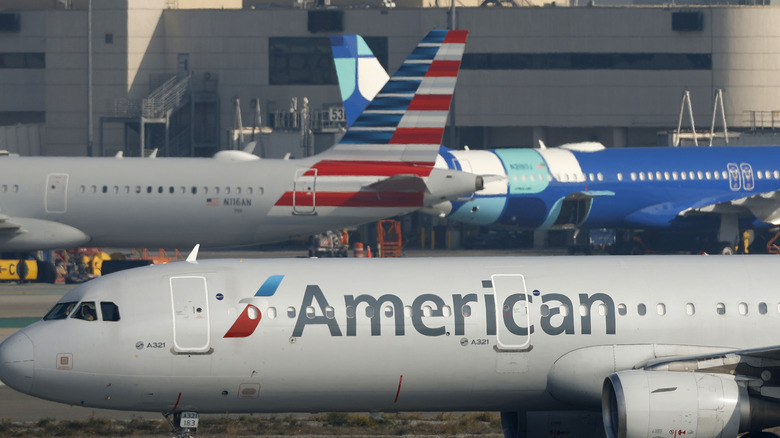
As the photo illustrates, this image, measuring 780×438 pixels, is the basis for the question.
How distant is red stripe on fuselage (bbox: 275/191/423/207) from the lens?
1714 inches

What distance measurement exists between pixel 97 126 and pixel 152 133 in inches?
218

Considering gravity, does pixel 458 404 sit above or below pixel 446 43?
below

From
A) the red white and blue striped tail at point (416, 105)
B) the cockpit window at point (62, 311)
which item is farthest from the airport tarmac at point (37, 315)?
the red white and blue striped tail at point (416, 105)

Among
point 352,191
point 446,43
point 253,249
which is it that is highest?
point 446,43

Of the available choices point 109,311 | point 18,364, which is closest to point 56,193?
point 109,311

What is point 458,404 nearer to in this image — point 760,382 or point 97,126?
point 760,382

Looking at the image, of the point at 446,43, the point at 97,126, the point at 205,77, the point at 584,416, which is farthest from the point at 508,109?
the point at 584,416

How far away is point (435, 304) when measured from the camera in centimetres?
Answer: 2002

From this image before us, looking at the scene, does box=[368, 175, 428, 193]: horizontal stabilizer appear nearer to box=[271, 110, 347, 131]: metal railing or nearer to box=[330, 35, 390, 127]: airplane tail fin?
box=[330, 35, 390, 127]: airplane tail fin

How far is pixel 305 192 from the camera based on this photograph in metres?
43.9

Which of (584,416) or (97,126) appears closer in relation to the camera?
(584,416)

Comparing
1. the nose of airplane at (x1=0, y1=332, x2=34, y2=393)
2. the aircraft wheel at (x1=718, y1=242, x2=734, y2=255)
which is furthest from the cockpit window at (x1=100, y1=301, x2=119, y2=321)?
the aircraft wheel at (x1=718, y1=242, x2=734, y2=255)

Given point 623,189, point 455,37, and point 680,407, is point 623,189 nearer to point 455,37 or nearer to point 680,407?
point 455,37

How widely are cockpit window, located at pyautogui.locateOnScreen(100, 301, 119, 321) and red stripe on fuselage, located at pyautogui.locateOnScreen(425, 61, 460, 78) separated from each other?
2519 cm
